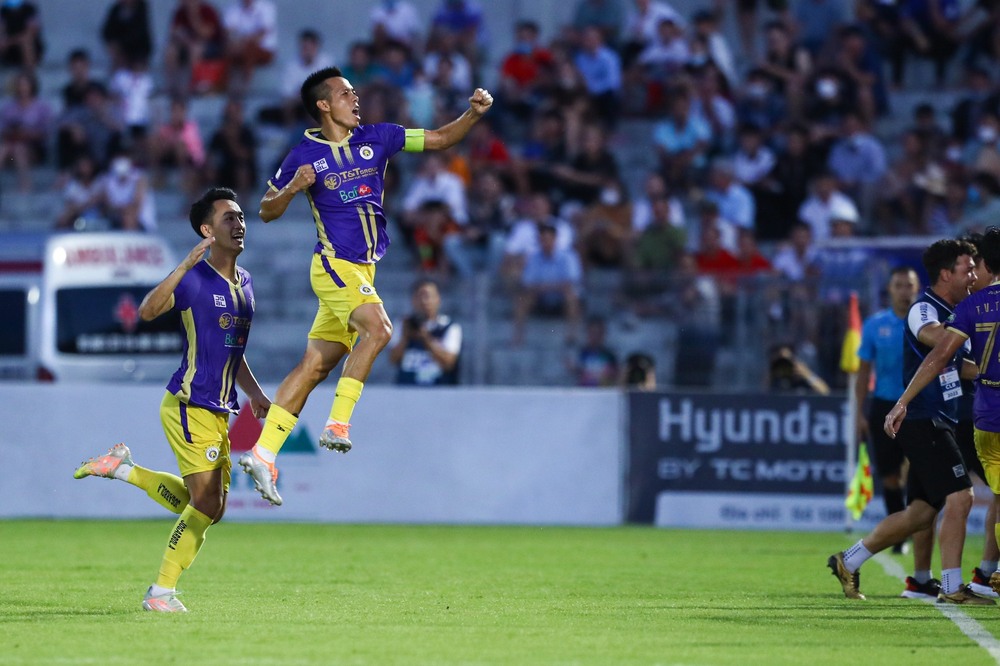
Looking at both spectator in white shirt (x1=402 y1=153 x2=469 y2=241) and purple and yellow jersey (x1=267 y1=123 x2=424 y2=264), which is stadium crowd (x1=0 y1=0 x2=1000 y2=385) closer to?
spectator in white shirt (x1=402 y1=153 x2=469 y2=241)

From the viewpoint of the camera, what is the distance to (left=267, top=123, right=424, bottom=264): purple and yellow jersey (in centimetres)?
987

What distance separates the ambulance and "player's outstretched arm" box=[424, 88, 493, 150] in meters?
8.89

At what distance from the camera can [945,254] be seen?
10305mm

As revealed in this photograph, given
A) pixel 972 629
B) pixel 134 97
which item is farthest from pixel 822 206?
pixel 972 629

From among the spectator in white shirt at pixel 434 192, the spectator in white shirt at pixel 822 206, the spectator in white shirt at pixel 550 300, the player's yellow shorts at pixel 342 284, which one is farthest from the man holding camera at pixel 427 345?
the player's yellow shorts at pixel 342 284

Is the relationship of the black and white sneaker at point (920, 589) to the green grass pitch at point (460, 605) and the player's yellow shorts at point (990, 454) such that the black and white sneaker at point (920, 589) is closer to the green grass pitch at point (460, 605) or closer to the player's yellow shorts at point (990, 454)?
the green grass pitch at point (460, 605)

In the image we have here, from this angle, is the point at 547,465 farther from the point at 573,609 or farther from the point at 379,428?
the point at 573,609

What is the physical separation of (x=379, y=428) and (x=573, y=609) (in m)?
7.94

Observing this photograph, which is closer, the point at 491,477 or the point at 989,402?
the point at 989,402

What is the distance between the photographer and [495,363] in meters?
18.3

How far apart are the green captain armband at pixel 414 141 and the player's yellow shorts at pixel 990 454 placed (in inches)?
148

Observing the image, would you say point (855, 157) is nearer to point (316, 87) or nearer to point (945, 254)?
point (945, 254)

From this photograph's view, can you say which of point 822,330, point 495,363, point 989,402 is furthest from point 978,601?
point 495,363

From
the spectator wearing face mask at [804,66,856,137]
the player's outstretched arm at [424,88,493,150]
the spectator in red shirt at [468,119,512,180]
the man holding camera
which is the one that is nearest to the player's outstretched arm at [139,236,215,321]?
the player's outstretched arm at [424,88,493,150]
